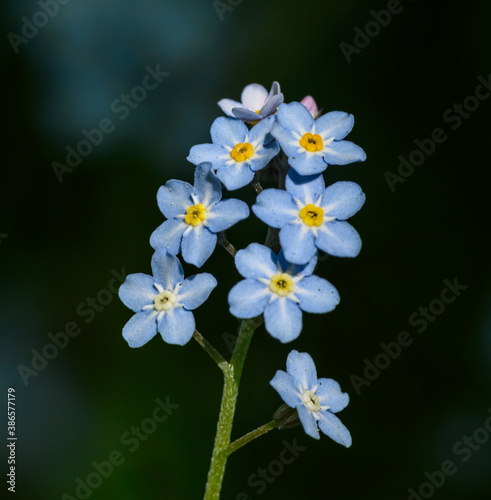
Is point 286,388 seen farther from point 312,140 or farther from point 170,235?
point 312,140

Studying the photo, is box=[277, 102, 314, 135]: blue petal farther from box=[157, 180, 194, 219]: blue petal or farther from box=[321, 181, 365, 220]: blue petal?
box=[157, 180, 194, 219]: blue petal

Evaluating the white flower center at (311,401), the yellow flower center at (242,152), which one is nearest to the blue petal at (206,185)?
the yellow flower center at (242,152)

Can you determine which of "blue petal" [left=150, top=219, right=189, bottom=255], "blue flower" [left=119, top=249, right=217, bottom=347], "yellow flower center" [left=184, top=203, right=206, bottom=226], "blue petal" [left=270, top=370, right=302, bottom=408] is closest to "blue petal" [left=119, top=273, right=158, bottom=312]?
"blue flower" [left=119, top=249, right=217, bottom=347]

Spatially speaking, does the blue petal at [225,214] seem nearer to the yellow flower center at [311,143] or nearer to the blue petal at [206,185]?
the blue petal at [206,185]

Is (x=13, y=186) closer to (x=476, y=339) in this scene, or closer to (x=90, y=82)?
(x=90, y=82)

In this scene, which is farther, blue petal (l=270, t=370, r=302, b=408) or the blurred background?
the blurred background
